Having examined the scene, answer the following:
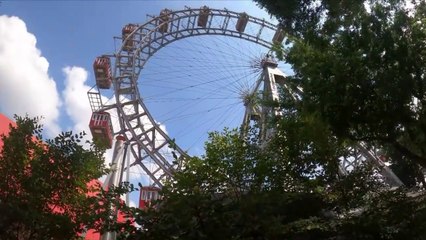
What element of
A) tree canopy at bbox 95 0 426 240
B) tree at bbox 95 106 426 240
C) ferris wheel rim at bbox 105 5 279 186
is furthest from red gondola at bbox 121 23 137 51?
tree canopy at bbox 95 0 426 240


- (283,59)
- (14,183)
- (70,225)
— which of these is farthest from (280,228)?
(283,59)

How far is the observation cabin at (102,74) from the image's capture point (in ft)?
98.9

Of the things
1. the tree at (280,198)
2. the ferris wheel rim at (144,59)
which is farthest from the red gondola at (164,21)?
the tree at (280,198)

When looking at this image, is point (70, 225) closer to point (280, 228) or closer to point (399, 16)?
point (280, 228)

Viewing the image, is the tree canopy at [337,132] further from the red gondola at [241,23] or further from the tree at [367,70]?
the red gondola at [241,23]

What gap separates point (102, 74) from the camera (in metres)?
30.2

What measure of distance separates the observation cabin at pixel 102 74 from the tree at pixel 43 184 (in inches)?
849

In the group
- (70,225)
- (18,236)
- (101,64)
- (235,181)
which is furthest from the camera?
(101,64)

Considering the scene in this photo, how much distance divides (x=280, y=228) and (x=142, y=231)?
1.92 meters

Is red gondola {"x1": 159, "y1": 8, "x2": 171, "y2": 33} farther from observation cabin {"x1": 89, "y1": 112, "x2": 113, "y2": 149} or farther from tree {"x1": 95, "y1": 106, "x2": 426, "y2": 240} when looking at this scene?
tree {"x1": 95, "y1": 106, "x2": 426, "y2": 240}

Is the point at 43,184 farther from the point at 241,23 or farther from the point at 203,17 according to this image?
the point at 241,23

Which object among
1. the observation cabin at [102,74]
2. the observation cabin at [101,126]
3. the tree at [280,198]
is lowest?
the tree at [280,198]

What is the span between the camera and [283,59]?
10625 millimetres

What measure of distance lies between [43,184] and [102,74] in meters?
23.3
